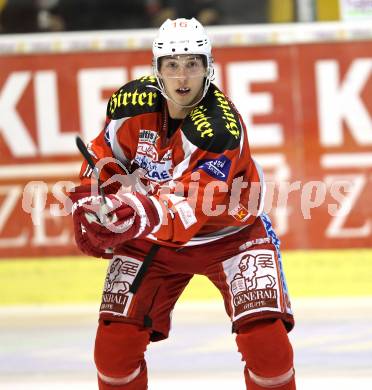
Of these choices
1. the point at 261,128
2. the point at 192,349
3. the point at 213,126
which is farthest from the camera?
the point at 261,128

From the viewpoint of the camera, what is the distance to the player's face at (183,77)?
3.59 metres

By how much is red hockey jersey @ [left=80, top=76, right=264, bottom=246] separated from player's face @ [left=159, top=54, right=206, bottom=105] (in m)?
0.05

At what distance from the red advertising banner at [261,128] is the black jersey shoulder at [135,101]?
256 centimetres

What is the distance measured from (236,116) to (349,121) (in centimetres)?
285

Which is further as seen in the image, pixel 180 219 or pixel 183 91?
pixel 183 91

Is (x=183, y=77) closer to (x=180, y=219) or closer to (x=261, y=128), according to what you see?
(x=180, y=219)

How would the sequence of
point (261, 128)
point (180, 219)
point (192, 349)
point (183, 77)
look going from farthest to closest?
point (261, 128)
point (192, 349)
point (183, 77)
point (180, 219)

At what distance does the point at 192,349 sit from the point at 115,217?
1696 mm

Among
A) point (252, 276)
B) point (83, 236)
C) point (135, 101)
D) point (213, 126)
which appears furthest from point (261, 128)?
point (83, 236)

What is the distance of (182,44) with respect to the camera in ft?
11.9

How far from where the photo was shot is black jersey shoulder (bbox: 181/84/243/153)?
346 cm

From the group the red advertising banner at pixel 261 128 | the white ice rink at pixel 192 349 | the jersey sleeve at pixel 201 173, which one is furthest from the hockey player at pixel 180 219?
the red advertising banner at pixel 261 128

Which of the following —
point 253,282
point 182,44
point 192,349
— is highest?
point 182,44

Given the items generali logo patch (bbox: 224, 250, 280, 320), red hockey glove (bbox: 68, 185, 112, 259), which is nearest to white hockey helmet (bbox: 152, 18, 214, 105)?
red hockey glove (bbox: 68, 185, 112, 259)
